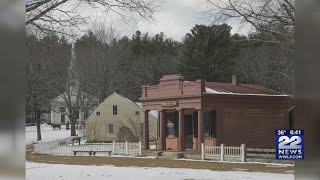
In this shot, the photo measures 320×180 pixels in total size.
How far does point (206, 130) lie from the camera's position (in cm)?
2125

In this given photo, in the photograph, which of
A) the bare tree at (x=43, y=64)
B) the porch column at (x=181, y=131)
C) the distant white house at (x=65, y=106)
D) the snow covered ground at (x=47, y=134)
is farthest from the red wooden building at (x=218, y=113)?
the snow covered ground at (x=47, y=134)

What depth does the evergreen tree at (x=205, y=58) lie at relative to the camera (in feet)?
96.7

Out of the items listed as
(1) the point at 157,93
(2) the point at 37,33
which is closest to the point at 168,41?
(1) the point at 157,93

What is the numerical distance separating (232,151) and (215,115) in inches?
110

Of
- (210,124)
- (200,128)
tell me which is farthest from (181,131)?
(210,124)

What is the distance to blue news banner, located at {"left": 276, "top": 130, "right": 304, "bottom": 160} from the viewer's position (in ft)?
10.8

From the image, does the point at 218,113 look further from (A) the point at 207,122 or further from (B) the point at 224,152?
(B) the point at 224,152

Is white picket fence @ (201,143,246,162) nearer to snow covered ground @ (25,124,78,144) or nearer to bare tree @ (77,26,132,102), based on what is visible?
bare tree @ (77,26,132,102)

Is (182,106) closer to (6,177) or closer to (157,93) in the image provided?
(157,93)

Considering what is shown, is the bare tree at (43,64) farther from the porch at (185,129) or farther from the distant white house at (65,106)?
the porch at (185,129)

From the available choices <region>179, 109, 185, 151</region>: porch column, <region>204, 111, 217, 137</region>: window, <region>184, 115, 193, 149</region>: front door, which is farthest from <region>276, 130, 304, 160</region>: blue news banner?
<region>184, 115, 193, 149</region>: front door

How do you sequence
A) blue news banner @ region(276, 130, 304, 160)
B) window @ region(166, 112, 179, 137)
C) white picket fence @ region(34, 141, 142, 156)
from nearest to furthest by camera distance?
blue news banner @ region(276, 130, 304, 160) → white picket fence @ region(34, 141, 142, 156) → window @ region(166, 112, 179, 137)

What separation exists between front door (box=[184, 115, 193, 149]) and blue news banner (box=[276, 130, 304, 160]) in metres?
18.7

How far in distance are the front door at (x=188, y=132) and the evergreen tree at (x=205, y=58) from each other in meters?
7.08
